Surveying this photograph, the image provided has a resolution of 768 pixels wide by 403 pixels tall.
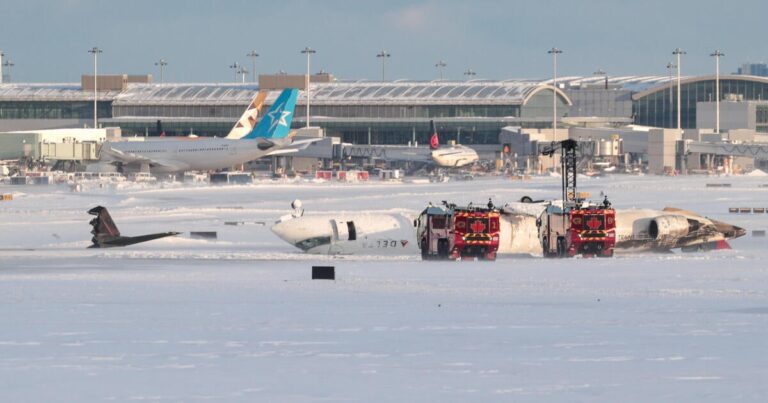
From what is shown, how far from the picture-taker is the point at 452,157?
611 feet

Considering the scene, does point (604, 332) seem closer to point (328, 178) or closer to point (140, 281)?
point (140, 281)

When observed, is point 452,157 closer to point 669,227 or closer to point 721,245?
point 721,245

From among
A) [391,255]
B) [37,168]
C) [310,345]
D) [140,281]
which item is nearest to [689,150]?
[37,168]

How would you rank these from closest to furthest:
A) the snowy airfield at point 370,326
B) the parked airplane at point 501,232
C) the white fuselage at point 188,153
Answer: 1. the snowy airfield at point 370,326
2. the parked airplane at point 501,232
3. the white fuselage at point 188,153

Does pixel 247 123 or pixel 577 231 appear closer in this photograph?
pixel 577 231

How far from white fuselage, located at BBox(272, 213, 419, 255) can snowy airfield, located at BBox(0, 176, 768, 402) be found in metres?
1.12

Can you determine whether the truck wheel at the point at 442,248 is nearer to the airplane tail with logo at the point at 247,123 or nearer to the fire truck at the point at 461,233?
the fire truck at the point at 461,233

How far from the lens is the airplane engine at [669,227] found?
6122 centimetres

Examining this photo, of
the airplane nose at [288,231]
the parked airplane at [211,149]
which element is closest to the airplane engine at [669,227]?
the airplane nose at [288,231]

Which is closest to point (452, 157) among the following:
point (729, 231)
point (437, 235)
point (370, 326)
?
point (729, 231)

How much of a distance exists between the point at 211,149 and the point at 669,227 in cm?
9080

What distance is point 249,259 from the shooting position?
57.3 meters

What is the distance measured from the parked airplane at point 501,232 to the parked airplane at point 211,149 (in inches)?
3336

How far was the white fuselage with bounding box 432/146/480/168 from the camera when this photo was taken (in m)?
186
